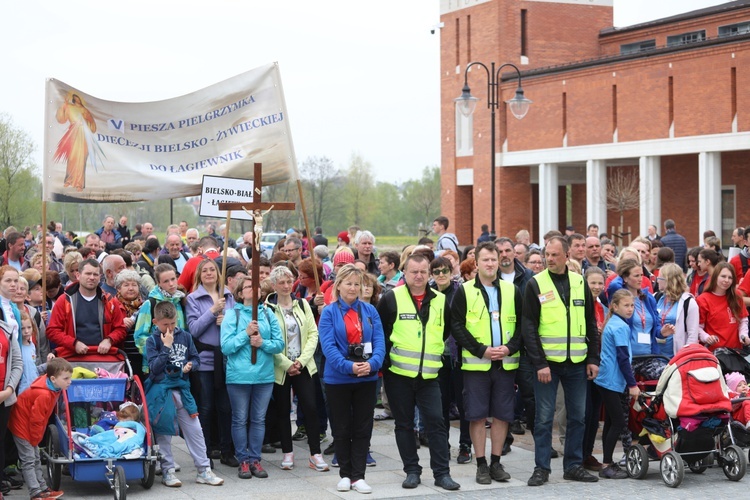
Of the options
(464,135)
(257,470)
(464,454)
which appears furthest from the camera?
(464,135)

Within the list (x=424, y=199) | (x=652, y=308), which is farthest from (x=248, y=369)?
(x=424, y=199)

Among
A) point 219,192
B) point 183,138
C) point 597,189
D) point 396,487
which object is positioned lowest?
point 396,487

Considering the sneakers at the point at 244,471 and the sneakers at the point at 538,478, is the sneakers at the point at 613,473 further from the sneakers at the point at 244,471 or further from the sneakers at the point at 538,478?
the sneakers at the point at 244,471

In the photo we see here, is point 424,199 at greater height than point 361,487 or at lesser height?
greater

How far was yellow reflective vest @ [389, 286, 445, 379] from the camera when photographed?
30.6ft

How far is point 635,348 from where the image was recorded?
34.7ft

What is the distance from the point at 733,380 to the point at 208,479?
5.43 metres

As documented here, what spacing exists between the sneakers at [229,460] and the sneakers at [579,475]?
3.22 metres

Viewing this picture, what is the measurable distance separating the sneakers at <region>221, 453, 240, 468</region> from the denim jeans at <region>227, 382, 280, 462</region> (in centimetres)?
33

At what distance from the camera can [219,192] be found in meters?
10.9

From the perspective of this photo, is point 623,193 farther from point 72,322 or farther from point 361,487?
point 72,322

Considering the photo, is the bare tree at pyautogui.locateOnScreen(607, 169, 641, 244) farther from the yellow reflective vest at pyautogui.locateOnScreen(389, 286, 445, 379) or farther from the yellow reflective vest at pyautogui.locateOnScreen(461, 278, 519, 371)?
the yellow reflective vest at pyautogui.locateOnScreen(389, 286, 445, 379)

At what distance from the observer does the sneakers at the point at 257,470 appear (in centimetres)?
969

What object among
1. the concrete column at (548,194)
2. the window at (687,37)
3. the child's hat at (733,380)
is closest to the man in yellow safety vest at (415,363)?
the child's hat at (733,380)
